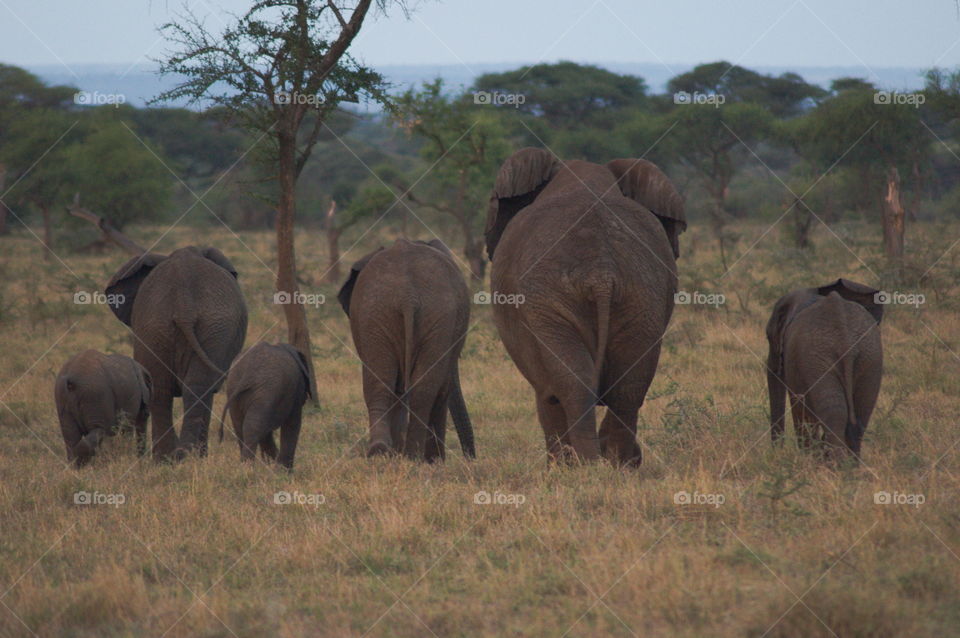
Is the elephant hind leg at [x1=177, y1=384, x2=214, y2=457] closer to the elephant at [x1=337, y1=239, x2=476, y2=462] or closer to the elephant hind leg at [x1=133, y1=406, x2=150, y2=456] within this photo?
the elephant hind leg at [x1=133, y1=406, x2=150, y2=456]

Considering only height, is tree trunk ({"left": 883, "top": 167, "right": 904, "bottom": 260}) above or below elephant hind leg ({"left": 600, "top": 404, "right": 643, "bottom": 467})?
above

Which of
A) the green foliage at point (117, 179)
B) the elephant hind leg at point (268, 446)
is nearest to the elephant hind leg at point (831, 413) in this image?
the elephant hind leg at point (268, 446)

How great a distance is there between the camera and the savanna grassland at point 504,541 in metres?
4.22

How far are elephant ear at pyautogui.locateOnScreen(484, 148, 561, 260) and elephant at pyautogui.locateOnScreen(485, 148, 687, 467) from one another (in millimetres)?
290

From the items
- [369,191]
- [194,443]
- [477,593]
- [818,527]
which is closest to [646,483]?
[818,527]

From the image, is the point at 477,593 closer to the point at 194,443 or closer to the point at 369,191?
the point at 194,443

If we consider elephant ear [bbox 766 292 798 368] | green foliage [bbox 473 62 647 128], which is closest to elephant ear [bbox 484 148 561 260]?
elephant ear [bbox 766 292 798 368]

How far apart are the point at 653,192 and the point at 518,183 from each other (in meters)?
0.95

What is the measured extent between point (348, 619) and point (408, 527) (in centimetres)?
123

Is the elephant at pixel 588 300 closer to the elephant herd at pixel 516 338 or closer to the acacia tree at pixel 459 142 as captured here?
the elephant herd at pixel 516 338

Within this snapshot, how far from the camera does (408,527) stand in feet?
18.1

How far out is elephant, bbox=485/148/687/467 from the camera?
6.20 meters

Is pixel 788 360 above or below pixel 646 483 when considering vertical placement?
above

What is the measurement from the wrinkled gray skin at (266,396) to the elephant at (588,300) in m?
2.14
